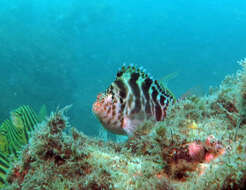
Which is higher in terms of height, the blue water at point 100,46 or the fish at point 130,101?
the blue water at point 100,46

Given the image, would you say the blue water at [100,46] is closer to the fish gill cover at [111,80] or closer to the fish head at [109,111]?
the fish gill cover at [111,80]

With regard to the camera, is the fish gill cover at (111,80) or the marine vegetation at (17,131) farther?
the marine vegetation at (17,131)

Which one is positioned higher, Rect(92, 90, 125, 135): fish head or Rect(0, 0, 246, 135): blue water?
Rect(0, 0, 246, 135): blue water

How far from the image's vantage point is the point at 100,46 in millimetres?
71125

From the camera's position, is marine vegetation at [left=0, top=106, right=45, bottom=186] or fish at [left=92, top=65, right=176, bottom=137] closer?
fish at [left=92, top=65, right=176, bottom=137]

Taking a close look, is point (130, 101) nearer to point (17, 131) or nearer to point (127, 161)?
point (127, 161)

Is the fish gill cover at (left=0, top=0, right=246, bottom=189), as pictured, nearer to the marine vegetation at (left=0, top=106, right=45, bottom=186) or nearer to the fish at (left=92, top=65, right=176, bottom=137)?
the marine vegetation at (left=0, top=106, right=45, bottom=186)

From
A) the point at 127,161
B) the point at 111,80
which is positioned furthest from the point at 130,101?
the point at 111,80

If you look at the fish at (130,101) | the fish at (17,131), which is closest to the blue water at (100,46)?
the fish at (130,101)

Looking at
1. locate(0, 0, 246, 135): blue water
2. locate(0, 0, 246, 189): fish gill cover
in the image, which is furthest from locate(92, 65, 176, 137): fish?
locate(0, 0, 246, 135): blue water

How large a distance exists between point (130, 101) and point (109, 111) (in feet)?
1.25

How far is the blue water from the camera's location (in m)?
27.2

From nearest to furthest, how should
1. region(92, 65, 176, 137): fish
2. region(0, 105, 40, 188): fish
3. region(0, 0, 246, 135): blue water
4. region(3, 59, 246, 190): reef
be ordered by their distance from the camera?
region(3, 59, 246, 190): reef
region(92, 65, 176, 137): fish
region(0, 105, 40, 188): fish
region(0, 0, 246, 135): blue water

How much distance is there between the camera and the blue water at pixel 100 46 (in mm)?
27219
